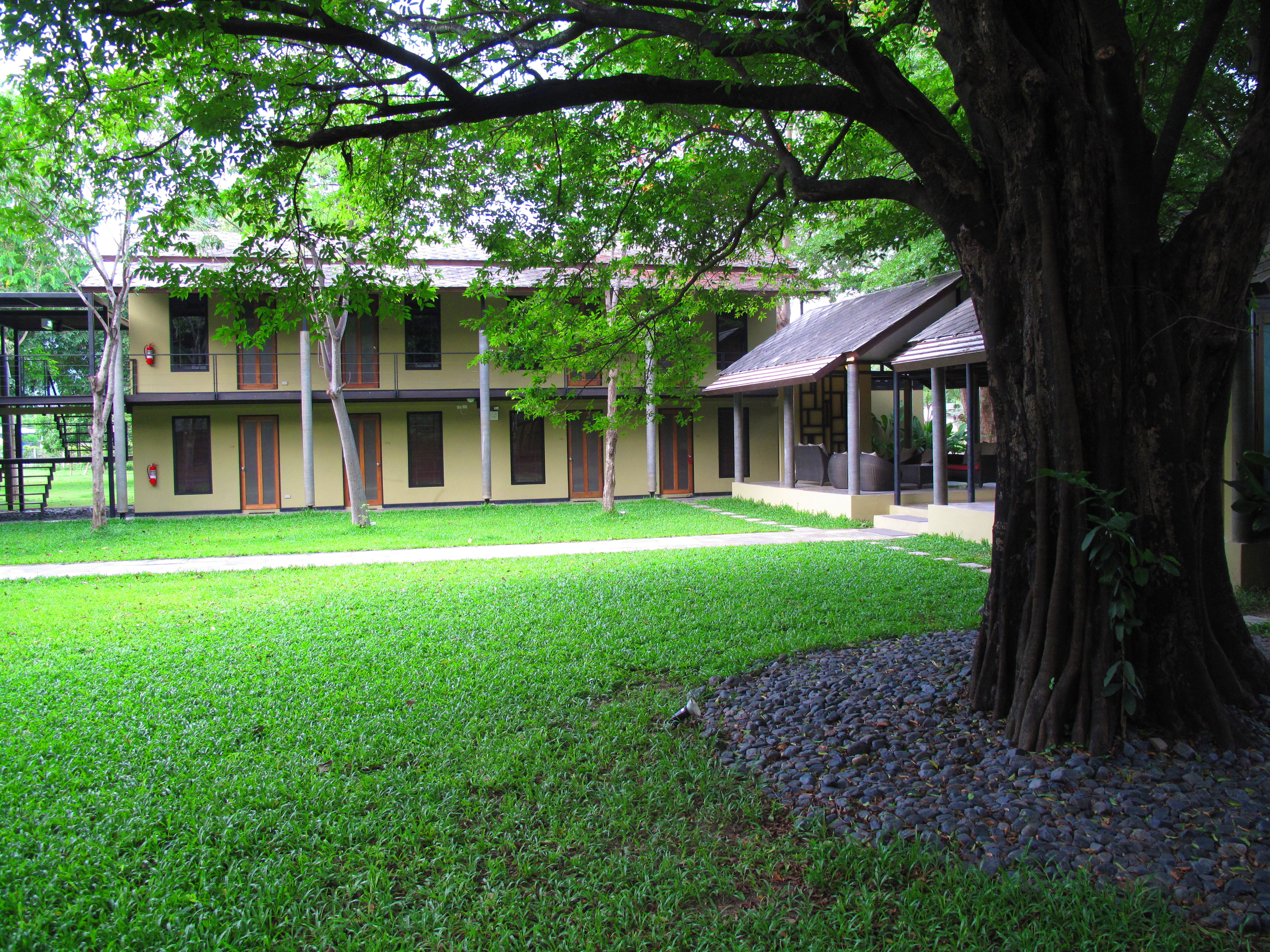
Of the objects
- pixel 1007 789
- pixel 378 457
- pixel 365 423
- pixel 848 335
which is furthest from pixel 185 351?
pixel 1007 789

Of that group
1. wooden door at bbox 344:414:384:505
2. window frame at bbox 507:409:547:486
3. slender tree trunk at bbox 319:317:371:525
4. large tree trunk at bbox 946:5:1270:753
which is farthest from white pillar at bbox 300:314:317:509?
large tree trunk at bbox 946:5:1270:753

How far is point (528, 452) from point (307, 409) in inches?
204

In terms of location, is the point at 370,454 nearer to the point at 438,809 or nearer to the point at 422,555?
the point at 422,555

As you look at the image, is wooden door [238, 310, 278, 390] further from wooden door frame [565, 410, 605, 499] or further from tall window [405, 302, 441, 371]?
wooden door frame [565, 410, 605, 499]

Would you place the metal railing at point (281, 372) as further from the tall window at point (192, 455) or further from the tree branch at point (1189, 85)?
the tree branch at point (1189, 85)

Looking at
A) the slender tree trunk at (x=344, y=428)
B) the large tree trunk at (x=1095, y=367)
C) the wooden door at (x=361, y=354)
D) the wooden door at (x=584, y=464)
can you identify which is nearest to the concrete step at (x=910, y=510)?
the wooden door at (x=584, y=464)

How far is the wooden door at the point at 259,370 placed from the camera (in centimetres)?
1886

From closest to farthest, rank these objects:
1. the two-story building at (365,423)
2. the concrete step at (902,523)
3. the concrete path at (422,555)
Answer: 1. the concrete path at (422,555)
2. the concrete step at (902,523)
3. the two-story building at (365,423)

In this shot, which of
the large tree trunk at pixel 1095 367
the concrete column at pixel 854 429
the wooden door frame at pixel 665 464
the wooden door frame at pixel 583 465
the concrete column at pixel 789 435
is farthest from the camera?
the wooden door frame at pixel 665 464

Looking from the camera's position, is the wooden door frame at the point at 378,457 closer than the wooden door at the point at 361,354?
No

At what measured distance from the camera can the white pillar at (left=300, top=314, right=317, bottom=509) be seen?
18.0 meters

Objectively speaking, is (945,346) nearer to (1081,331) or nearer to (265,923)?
(1081,331)

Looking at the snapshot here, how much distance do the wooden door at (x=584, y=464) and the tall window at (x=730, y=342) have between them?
4.16 metres

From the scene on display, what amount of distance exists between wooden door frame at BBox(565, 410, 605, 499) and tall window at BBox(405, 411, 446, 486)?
3036mm
